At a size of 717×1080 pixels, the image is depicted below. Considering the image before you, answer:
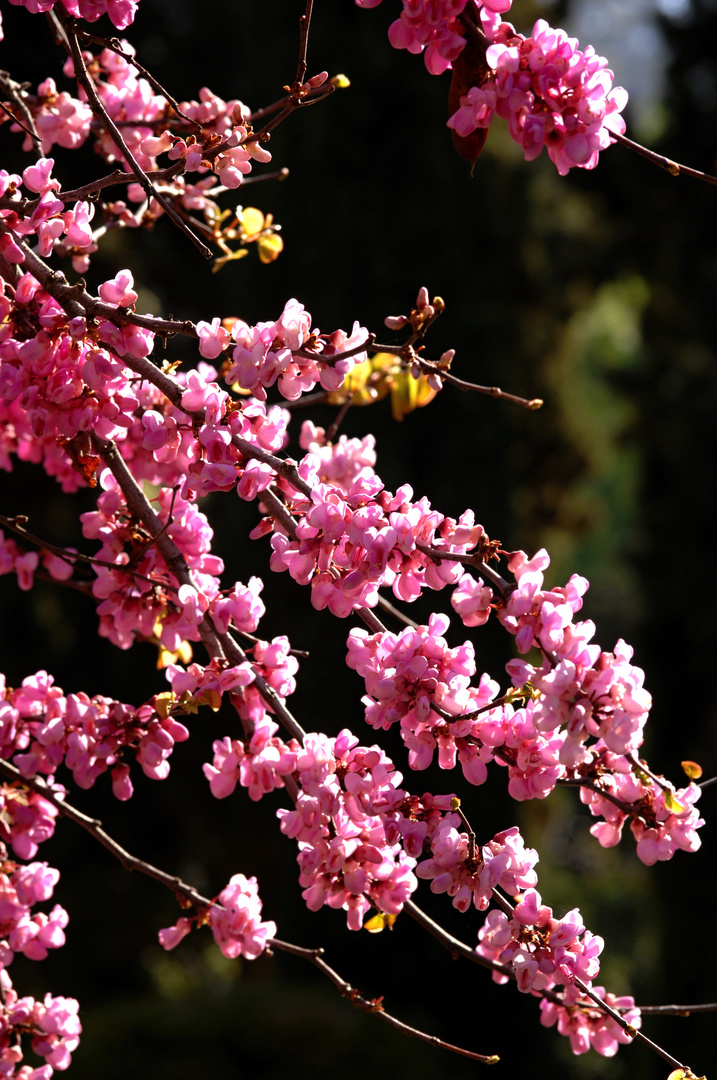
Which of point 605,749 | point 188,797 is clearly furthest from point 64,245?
point 188,797

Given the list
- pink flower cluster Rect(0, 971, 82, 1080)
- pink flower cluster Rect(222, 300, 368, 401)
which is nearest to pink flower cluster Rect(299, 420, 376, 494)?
pink flower cluster Rect(222, 300, 368, 401)

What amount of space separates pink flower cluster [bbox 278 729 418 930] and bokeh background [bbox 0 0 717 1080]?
309 cm

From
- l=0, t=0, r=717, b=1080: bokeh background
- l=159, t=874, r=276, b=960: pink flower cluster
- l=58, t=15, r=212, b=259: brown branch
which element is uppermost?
l=0, t=0, r=717, b=1080: bokeh background

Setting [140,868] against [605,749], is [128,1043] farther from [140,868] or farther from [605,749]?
[605,749]

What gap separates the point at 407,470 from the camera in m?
4.82

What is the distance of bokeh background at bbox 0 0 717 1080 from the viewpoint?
14.9 feet

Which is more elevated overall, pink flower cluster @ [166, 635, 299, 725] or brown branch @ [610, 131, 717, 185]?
brown branch @ [610, 131, 717, 185]

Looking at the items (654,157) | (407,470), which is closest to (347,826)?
(654,157)

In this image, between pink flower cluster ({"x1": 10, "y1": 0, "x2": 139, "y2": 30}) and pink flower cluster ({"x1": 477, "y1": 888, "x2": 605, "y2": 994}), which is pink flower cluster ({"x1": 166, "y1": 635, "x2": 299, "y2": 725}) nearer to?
pink flower cluster ({"x1": 477, "y1": 888, "x2": 605, "y2": 994})

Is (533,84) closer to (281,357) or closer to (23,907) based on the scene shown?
(281,357)

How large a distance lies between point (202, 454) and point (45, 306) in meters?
0.27

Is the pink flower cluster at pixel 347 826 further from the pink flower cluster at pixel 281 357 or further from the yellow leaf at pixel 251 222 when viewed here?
the yellow leaf at pixel 251 222

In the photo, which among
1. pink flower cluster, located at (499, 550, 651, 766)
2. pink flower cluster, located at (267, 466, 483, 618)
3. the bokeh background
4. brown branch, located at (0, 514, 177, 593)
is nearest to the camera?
pink flower cluster, located at (499, 550, 651, 766)

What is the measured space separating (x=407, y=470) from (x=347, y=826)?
3.83 m
